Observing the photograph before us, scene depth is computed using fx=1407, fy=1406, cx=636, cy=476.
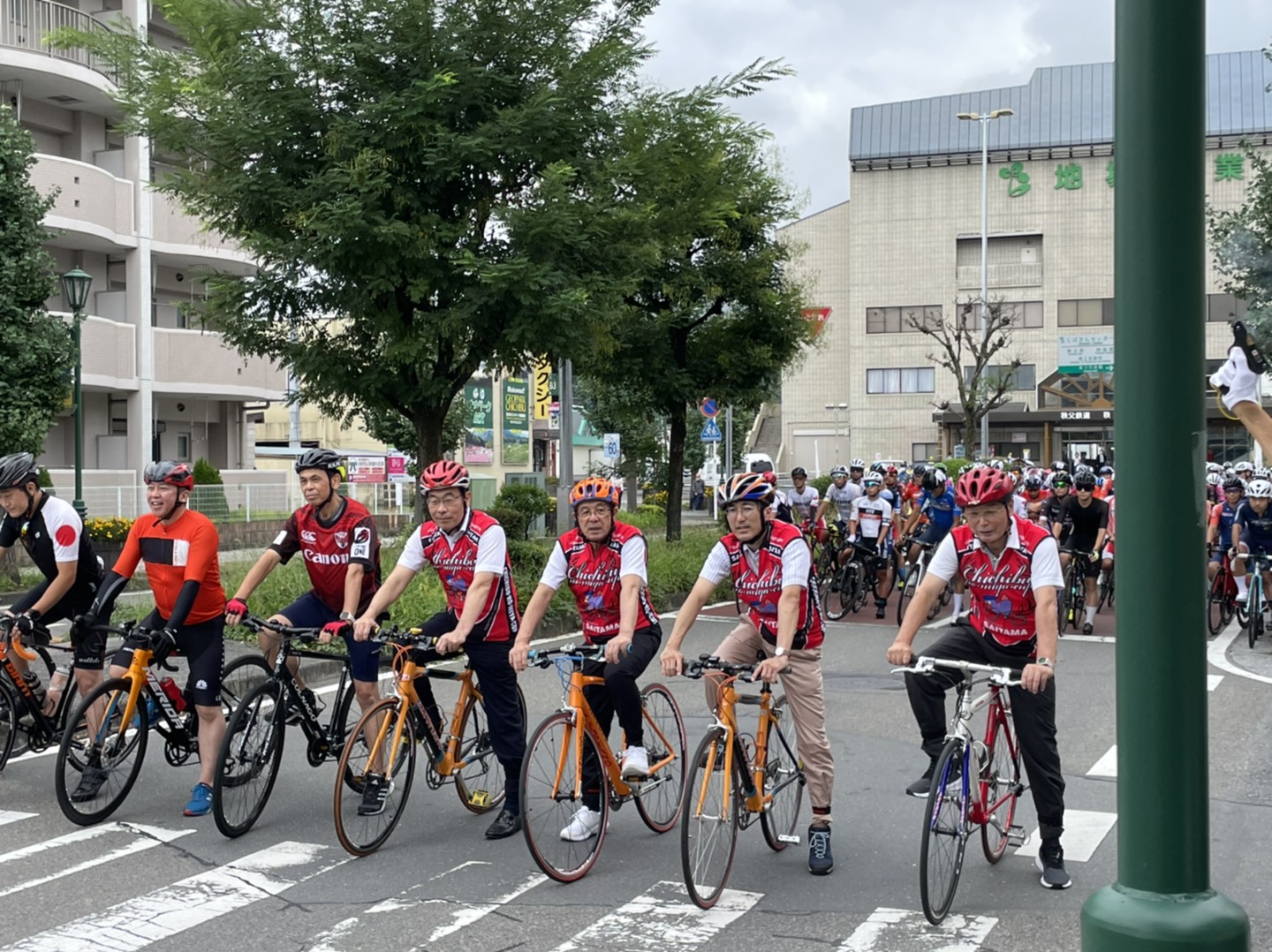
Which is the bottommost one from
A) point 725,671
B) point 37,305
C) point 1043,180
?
point 725,671

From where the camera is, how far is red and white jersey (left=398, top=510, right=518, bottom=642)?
6.98 metres

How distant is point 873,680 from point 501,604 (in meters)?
6.05

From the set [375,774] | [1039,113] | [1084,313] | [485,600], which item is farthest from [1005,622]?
[1039,113]

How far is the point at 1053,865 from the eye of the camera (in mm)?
6133

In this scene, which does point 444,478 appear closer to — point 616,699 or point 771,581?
point 616,699

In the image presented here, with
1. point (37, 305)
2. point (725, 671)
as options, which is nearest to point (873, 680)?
point (725, 671)

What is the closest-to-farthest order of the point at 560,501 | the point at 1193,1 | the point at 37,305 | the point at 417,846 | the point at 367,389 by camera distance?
1. the point at 1193,1
2. the point at 417,846
3. the point at 367,389
4. the point at 37,305
5. the point at 560,501

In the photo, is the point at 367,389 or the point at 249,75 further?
the point at 367,389

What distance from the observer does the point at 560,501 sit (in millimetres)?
26609

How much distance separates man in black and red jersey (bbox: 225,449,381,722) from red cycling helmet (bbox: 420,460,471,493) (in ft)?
1.94

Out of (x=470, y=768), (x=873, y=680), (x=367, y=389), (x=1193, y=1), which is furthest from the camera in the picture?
(x=367, y=389)

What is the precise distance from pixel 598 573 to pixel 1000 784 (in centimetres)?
211

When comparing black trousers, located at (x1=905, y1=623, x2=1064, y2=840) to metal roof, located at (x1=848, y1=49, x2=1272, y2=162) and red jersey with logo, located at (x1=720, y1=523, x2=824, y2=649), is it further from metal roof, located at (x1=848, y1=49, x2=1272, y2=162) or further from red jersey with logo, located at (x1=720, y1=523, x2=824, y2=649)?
metal roof, located at (x1=848, y1=49, x2=1272, y2=162)

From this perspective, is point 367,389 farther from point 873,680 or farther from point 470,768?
point 470,768
